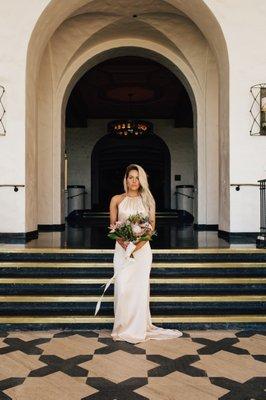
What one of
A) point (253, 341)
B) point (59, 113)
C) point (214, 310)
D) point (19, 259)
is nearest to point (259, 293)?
point (214, 310)

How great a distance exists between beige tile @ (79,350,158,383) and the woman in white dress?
37cm

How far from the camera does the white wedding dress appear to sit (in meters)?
3.72

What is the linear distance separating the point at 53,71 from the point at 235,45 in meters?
4.41

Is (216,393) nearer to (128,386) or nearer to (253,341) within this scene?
(128,386)

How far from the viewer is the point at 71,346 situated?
3562 millimetres

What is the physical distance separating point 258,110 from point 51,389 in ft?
17.9

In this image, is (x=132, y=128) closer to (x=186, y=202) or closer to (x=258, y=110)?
(x=186, y=202)

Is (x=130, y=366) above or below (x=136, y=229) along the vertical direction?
below

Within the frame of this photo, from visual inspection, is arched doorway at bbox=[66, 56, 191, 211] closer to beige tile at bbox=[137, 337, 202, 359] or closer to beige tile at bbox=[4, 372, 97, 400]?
beige tile at bbox=[137, 337, 202, 359]

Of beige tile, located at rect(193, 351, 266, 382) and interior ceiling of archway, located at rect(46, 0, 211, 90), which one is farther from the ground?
interior ceiling of archway, located at rect(46, 0, 211, 90)

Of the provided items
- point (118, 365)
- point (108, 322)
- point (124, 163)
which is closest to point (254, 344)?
point (118, 365)

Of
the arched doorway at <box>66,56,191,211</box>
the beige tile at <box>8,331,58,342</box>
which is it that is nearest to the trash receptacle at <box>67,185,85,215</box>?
the arched doorway at <box>66,56,191,211</box>

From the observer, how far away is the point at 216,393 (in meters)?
2.63

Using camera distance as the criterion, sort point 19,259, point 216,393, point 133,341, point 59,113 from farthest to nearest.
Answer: point 59,113 < point 19,259 < point 133,341 < point 216,393
